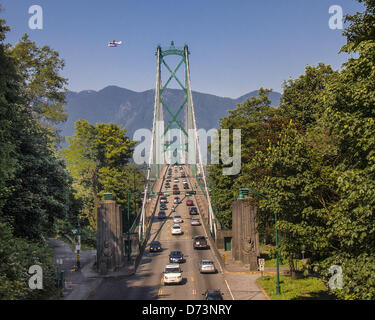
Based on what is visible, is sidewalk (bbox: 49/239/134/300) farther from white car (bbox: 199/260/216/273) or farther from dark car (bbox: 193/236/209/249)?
dark car (bbox: 193/236/209/249)

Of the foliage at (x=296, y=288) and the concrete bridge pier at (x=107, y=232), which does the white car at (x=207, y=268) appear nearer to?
the foliage at (x=296, y=288)

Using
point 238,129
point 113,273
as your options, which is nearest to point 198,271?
point 113,273

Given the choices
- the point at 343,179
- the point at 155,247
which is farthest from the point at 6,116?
the point at 155,247

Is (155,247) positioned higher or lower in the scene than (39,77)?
lower

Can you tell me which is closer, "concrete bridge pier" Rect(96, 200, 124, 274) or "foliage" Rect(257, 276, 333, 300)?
"foliage" Rect(257, 276, 333, 300)

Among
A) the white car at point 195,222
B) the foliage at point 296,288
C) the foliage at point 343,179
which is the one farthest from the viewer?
the white car at point 195,222

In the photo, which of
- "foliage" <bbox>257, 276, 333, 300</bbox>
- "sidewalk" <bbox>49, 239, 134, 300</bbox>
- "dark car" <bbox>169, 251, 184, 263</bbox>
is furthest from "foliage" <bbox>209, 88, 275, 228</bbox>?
"sidewalk" <bbox>49, 239, 134, 300</bbox>

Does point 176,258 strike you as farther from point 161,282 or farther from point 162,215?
point 162,215

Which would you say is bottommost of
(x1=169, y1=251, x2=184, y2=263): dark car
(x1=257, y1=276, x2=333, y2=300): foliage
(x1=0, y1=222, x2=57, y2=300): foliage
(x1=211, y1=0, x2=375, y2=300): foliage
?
(x1=169, y1=251, x2=184, y2=263): dark car

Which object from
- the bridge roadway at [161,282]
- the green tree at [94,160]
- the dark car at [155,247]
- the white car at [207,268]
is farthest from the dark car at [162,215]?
the white car at [207,268]
